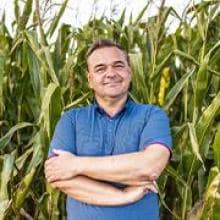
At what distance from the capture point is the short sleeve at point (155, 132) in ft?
7.01

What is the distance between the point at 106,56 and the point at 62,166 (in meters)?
0.37

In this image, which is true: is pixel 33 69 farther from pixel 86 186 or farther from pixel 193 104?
pixel 86 186

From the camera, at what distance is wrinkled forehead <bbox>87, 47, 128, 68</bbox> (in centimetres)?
223

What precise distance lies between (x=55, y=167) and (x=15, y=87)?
1142mm

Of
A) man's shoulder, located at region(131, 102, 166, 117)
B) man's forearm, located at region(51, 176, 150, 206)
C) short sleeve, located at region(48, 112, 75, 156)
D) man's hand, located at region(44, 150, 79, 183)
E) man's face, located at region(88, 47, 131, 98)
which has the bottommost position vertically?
man's forearm, located at region(51, 176, 150, 206)

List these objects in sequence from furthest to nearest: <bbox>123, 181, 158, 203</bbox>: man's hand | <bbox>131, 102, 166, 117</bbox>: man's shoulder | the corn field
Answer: the corn field → <bbox>131, 102, 166, 117</bbox>: man's shoulder → <bbox>123, 181, 158, 203</bbox>: man's hand

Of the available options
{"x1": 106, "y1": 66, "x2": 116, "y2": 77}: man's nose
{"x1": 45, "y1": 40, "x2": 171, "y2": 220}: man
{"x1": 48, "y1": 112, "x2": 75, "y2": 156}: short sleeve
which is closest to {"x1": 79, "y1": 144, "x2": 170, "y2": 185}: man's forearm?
{"x1": 45, "y1": 40, "x2": 171, "y2": 220}: man

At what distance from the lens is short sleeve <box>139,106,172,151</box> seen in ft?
7.01

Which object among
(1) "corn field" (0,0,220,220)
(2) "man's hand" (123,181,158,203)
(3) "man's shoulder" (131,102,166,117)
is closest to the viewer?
(2) "man's hand" (123,181,158,203)

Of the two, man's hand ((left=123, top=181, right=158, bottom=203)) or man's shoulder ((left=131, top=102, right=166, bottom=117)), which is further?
man's shoulder ((left=131, top=102, right=166, bottom=117))

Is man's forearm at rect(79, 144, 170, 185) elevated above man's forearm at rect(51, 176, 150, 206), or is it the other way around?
man's forearm at rect(79, 144, 170, 185)

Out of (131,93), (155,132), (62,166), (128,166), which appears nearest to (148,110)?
(155,132)

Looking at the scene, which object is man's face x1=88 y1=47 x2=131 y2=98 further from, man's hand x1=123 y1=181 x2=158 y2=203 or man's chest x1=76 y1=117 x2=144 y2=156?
man's hand x1=123 y1=181 x2=158 y2=203

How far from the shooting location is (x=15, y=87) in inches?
129
